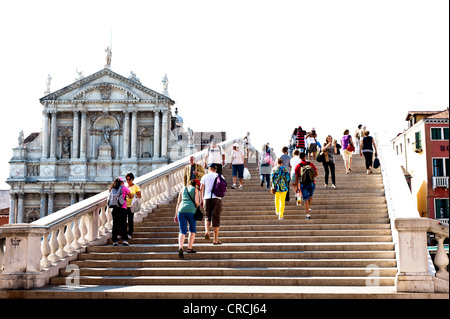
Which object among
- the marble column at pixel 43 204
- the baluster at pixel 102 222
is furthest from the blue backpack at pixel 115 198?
the marble column at pixel 43 204

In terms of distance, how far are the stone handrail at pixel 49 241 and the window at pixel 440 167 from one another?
107 ft

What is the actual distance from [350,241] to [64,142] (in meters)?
43.1

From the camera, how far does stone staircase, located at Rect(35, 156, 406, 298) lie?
789 centimetres

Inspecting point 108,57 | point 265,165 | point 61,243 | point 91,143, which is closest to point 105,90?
point 108,57

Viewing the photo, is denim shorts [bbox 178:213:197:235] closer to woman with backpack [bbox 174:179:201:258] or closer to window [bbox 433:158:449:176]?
woman with backpack [bbox 174:179:201:258]

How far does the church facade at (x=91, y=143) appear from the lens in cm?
4822

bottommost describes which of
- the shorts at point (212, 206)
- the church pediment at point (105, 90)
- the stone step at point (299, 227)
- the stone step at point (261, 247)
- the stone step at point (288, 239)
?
the stone step at point (261, 247)

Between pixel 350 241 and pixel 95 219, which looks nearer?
pixel 350 241

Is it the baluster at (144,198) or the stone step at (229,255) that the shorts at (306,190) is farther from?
the baluster at (144,198)

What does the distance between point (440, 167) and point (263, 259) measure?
34.9 meters
